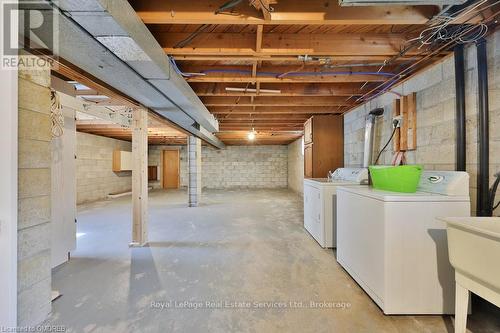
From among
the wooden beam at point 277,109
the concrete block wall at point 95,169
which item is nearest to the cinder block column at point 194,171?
the wooden beam at point 277,109

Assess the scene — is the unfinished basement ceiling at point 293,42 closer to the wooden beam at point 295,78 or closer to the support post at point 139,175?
the wooden beam at point 295,78

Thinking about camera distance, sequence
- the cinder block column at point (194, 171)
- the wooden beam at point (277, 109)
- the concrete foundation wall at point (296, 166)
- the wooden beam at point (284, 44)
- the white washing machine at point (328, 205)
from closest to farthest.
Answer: the wooden beam at point (284, 44) → the white washing machine at point (328, 205) → the wooden beam at point (277, 109) → the cinder block column at point (194, 171) → the concrete foundation wall at point (296, 166)

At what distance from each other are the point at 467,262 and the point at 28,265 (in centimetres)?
260

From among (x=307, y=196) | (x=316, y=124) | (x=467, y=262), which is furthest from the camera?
(x=316, y=124)

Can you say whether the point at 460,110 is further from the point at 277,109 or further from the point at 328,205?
the point at 277,109

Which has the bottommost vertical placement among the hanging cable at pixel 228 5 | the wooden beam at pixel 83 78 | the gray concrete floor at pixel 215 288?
the gray concrete floor at pixel 215 288

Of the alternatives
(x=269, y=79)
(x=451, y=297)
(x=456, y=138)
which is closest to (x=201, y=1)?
(x=269, y=79)

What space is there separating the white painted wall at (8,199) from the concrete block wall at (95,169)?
5560mm

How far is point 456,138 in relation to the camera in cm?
178

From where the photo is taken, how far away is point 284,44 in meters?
1.87

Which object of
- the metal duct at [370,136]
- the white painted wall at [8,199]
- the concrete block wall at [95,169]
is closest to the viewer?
the white painted wall at [8,199]

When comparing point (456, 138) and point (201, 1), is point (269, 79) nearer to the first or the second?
point (201, 1)

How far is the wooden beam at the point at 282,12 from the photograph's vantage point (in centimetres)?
144

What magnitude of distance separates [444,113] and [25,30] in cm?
322
